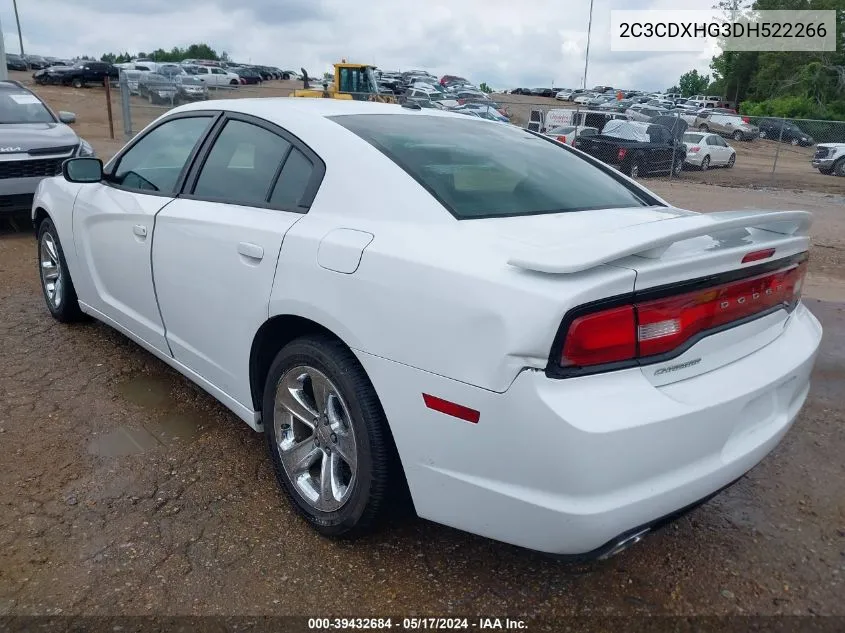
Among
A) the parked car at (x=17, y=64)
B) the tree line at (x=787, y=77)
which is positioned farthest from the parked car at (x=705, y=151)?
the parked car at (x=17, y=64)

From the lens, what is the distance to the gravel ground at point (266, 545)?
93.2 inches

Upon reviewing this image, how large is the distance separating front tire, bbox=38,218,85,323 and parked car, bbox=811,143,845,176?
2224 centimetres

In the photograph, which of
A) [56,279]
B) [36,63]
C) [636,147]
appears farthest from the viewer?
[36,63]

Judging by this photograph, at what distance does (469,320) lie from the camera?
1987 millimetres

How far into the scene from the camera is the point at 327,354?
7.96 feet

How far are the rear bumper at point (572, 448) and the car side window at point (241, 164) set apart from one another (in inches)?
43.1

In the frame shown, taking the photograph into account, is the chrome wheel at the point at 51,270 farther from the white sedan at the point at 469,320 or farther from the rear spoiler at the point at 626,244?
the rear spoiler at the point at 626,244

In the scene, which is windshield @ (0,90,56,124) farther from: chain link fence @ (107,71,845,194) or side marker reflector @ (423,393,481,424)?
chain link fence @ (107,71,845,194)

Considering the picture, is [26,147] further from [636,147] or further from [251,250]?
[636,147]

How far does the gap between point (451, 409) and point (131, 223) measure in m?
2.30

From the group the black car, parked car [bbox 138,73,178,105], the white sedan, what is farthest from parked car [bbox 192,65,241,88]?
the white sedan

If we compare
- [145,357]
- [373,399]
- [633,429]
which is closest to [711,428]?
[633,429]

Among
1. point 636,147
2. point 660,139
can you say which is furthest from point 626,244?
point 660,139

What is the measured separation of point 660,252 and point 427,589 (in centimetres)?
136
